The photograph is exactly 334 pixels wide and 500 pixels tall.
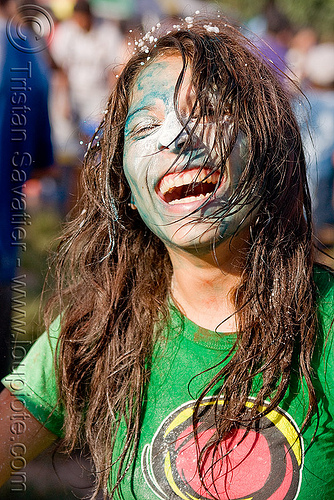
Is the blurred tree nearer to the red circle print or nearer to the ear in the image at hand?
the ear

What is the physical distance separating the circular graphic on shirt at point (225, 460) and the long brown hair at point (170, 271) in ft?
0.09

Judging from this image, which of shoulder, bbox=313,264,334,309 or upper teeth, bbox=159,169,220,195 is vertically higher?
upper teeth, bbox=159,169,220,195

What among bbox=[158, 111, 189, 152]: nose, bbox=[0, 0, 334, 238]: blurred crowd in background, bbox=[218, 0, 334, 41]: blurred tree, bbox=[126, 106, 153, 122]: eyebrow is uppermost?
bbox=[218, 0, 334, 41]: blurred tree

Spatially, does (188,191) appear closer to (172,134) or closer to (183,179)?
(183,179)

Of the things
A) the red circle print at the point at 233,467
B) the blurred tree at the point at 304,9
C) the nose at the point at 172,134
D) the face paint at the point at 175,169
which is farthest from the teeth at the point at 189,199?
the blurred tree at the point at 304,9

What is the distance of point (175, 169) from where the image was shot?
1.40 m

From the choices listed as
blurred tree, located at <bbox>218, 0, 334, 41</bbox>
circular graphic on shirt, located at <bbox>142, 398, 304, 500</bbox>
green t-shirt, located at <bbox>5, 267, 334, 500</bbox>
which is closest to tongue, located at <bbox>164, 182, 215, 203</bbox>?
green t-shirt, located at <bbox>5, 267, 334, 500</bbox>

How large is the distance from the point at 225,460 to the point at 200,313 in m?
0.37

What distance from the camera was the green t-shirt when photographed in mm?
1321

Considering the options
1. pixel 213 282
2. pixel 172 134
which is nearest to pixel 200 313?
pixel 213 282

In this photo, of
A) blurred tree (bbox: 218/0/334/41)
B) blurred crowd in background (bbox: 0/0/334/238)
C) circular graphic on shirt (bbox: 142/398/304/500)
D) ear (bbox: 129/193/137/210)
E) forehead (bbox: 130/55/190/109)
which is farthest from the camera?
blurred tree (bbox: 218/0/334/41)

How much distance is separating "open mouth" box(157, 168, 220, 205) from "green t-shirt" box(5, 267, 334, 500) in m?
0.33
